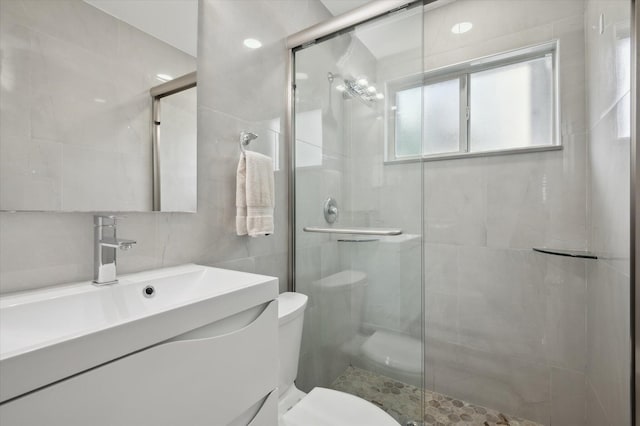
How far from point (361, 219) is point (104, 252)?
1.00 meters

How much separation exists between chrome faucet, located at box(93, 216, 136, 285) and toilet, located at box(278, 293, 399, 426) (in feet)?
1.92

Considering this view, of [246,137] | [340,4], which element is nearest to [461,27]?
[340,4]

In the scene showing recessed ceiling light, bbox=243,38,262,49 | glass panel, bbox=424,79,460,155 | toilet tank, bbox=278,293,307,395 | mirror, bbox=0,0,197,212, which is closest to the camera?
mirror, bbox=0,0,197,212

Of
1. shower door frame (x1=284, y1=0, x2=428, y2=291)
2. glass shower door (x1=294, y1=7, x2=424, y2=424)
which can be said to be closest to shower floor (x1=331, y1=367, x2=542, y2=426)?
glass shower door (x1=294, y1=7, x2=424, y2=424)

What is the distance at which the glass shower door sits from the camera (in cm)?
133

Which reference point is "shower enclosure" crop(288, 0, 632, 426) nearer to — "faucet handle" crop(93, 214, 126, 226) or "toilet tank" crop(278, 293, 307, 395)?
"toilet tank" crop(278, 293, 307, 395)

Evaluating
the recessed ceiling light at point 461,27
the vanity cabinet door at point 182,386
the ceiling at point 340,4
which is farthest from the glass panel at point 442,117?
the vanity cabinet door at point 182,386

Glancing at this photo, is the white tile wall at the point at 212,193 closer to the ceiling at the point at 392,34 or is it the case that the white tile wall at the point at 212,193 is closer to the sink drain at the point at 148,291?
the sink drain at the point at 148,291

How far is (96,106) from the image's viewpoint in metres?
0.87

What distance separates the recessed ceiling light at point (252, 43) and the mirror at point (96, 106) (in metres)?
0.30

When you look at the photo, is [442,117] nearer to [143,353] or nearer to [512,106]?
[512,106]

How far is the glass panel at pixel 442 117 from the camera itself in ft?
6.40

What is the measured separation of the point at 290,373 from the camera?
1.27 meters

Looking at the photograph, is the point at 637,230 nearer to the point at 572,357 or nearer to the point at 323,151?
the point at 572,357
